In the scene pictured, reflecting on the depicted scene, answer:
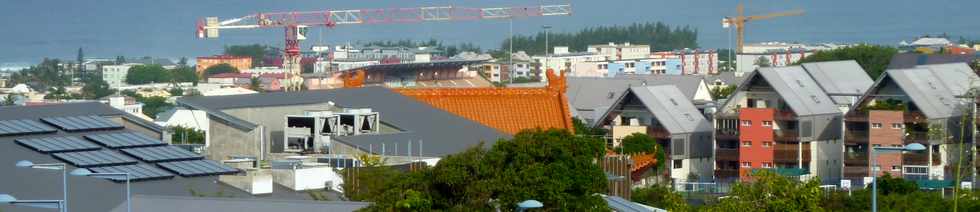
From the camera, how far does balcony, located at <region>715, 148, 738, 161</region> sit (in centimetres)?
5716

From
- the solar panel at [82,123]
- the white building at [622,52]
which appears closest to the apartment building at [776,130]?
the solar panel at [82,123]

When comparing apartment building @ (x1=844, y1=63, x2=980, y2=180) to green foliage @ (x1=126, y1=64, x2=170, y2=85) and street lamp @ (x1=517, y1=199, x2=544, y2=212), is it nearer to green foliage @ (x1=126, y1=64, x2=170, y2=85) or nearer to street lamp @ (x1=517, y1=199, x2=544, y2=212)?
street lamp @ (x1=517, y1=199, x2=544, y2=212)

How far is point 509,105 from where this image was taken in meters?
41.1

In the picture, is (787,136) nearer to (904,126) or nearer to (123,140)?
(904,126)

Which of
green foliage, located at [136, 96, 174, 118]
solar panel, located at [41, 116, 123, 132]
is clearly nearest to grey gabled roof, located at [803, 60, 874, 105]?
solar panel, located at [41, 116, 123, 132]

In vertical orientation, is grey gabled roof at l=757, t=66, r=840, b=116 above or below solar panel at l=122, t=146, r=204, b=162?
above

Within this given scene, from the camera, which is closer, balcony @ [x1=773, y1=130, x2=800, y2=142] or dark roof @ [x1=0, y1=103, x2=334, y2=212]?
dark roof @ [x1=0, y1=103, x2=334, y2=212]

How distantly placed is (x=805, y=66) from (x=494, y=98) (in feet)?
81.8

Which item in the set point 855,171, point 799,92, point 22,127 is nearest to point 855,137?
point 855,171

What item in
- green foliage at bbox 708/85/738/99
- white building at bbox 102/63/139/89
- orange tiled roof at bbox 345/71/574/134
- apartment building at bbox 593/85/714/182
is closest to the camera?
orange tiled roof at bbox 345/71/574/134

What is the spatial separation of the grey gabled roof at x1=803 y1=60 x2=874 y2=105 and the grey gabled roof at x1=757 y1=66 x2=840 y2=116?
39.7 inches

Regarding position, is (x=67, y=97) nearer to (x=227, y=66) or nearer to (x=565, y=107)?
(x=227, y=66)

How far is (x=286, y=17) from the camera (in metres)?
160

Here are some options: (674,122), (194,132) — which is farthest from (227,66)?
(674,122)
